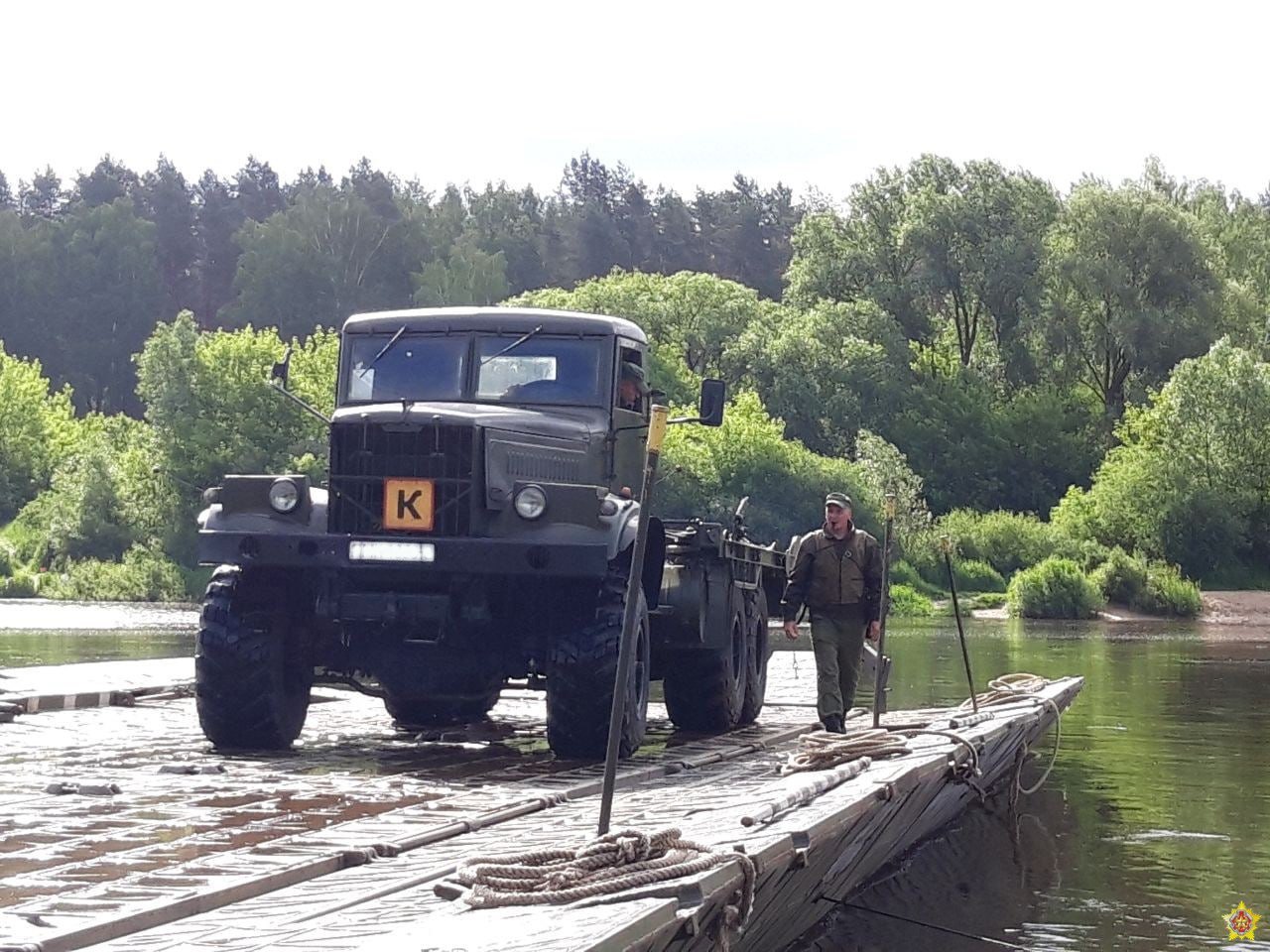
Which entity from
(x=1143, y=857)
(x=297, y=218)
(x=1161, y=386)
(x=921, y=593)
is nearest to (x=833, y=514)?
(x=1143, y=857)

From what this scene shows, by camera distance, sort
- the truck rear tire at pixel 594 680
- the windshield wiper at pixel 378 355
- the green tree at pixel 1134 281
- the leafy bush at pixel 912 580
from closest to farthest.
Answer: the truck rear tire at pixel 594 680
the windshield wiper at pixel 378 355
the leafy bush at pixel 912 580
the green tree at pixel 1134 281

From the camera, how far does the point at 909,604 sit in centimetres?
5434

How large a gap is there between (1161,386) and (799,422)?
1168cm

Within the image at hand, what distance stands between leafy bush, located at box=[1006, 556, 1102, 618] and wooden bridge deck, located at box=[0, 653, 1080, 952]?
125ft

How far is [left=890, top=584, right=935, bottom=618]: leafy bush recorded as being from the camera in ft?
175

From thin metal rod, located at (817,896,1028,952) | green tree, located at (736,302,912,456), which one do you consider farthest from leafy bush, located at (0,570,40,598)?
thin metal rod, located at (817,896,1028,952)

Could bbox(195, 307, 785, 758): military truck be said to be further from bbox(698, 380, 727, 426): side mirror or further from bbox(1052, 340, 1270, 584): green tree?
bbox(1052, 340, 1270, 584): green tree

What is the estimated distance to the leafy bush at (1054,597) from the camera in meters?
52.8

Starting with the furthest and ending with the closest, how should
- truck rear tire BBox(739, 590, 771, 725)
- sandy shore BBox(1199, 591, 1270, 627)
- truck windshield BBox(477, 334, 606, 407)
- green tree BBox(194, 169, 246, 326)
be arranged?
green tree BBox(194, 169, 246, 326)
sandy shore BBox(1199, 591, 1270, 627)
truck rear tire BBox(739, 590, 771, 725)
truck windshield BBox(477, 334, 606, 407)

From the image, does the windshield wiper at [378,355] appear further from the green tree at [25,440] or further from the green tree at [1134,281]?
the green tree at [25,440]

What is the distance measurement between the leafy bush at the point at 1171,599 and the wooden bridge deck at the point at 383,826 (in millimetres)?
40083

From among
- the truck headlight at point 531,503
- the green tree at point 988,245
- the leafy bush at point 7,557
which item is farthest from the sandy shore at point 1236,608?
the truck headlight at point 531,503

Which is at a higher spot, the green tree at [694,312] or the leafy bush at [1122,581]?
the green tree at [694,312]

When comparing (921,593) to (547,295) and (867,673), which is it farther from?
(867,673)
